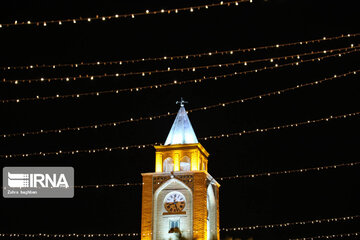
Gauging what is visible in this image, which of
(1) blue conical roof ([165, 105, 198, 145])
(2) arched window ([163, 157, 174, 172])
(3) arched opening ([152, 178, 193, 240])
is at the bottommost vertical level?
(3) arched opening ([152, 178, 193, 240])

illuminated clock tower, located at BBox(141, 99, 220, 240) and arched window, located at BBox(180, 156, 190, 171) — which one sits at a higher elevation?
arched window, located at BBox(180, 156, 190, 171)

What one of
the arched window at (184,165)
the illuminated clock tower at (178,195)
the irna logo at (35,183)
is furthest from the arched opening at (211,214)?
the irna logo at (35,183)

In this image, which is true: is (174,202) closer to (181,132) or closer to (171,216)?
(171,216)

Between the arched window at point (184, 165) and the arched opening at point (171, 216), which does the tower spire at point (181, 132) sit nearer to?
the arched window at point (184, 165)

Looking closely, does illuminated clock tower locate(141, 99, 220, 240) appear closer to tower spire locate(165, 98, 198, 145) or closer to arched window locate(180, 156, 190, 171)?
tower spire locate(165, 98, 198, 145)

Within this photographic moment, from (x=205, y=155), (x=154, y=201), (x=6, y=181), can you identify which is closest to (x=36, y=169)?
(x=6, y=181)

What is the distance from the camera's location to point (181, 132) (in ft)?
115

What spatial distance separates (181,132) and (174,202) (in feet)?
13.9

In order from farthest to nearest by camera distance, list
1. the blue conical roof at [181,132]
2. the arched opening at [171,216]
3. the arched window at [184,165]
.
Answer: the arched window at [184,165] < the blue conical roof at [181,132] < the arched opening at [171,216]

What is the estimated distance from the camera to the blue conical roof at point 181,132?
114 feet

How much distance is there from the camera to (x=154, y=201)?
109 ft

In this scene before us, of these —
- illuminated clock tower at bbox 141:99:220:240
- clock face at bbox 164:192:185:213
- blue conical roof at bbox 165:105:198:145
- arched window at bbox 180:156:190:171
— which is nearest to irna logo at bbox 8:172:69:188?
illuminated clock tower at bbox 141:99:220:240

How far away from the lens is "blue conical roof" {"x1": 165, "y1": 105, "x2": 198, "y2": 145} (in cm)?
3478

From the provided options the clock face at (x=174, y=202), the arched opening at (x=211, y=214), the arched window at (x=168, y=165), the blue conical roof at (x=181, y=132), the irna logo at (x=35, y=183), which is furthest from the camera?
the arched window at (x=168, y=165)
